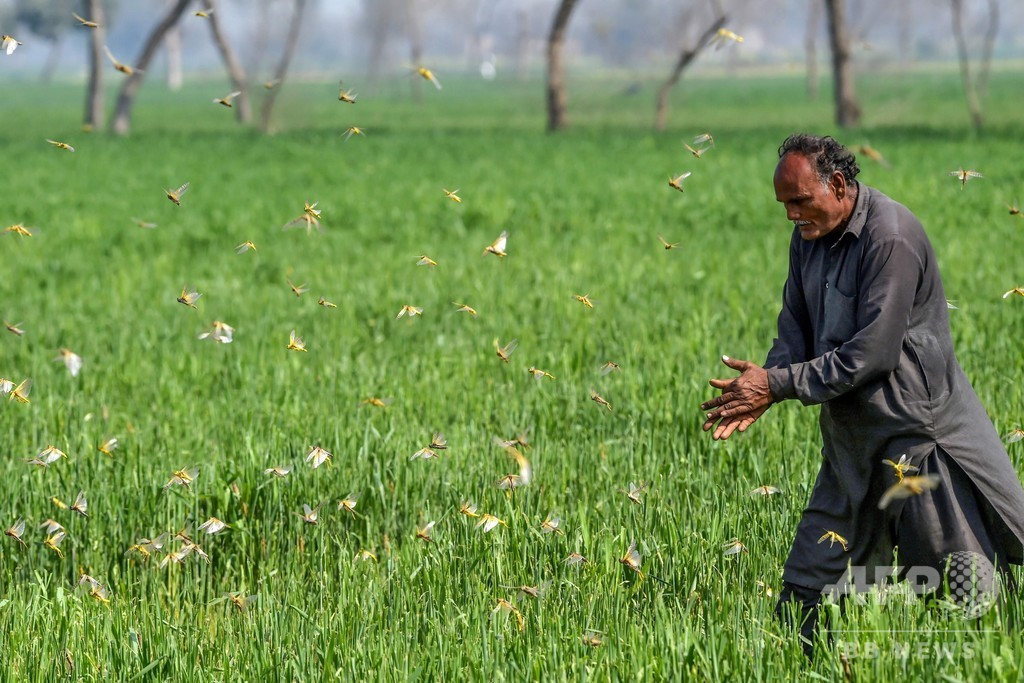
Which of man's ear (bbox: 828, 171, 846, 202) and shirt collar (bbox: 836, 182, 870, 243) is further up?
man's ear (bbox: 828, 171, 846, 202)

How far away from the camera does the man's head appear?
11.7 ft

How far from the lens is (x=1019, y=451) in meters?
5.06

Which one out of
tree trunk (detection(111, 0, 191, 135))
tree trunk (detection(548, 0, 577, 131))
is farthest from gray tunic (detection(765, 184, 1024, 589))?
tree trunk (detection(111, 0, 191, 135))

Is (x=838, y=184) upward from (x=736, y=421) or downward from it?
upward

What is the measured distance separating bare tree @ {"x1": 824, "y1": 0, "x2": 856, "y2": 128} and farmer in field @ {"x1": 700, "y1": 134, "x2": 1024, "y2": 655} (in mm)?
28828

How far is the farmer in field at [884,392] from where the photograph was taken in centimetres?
354

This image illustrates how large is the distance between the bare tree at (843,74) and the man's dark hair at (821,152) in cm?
2883

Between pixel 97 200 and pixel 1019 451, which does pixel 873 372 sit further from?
pixel 97 200

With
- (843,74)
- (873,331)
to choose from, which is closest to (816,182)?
(873,331)

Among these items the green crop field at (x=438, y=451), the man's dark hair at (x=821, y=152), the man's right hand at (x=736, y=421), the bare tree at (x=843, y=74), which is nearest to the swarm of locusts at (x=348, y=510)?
the green crop field at (x=438, y=451)

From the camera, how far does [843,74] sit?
31.7m

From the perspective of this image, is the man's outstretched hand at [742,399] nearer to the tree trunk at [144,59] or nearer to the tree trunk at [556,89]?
the tree trunk at [556,89]

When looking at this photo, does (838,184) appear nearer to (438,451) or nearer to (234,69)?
(438,451)

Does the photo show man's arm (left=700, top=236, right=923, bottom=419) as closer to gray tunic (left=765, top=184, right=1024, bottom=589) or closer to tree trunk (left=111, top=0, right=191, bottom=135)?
gray tunic (left=765, top=184, right=1024, bottom=589)
